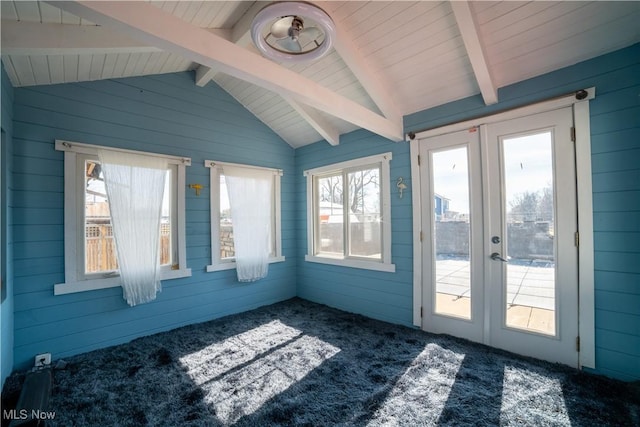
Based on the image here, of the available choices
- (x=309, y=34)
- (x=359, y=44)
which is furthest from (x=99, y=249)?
(x=359, y=44)

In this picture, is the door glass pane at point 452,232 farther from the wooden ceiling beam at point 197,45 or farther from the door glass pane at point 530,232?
the wooden ceiling beam at point 197,45

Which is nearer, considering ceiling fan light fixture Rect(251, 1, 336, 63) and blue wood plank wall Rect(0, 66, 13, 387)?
ceiling fan light fixture Rect(251, 1, 336, 63)

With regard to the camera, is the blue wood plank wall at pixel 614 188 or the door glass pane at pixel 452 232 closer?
the blue wood plank wall at pixel 614 188

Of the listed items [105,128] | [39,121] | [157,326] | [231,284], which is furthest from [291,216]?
[39,121]

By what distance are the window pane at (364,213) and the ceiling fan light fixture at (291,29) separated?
194 centimetres

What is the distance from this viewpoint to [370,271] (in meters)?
3.51

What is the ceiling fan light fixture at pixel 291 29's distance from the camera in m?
1.50

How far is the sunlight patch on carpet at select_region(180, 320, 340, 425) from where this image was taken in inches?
77.1

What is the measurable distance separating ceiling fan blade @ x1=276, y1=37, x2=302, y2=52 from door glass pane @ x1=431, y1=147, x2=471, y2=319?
1853 mm

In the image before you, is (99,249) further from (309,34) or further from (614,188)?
(614,188)

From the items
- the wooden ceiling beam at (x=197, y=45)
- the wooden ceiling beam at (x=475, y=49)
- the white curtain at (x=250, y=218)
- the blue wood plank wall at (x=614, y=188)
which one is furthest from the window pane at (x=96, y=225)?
the blue wood plank wall at (x=614, y=188)

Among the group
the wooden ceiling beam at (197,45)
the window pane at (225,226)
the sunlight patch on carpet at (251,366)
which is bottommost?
the sunlight patch on carpet at (251,366)

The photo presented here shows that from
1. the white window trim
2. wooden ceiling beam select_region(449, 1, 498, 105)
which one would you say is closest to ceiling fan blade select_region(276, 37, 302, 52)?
wooden ceiling beam select_region(449, 1, 498, 105)

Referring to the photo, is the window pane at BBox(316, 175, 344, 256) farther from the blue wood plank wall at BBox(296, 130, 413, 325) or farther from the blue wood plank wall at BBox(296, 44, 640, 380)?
the blue wood plank wall at BBox(296, 44, 640, 380)
